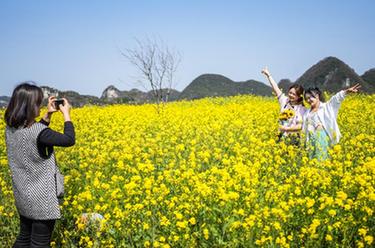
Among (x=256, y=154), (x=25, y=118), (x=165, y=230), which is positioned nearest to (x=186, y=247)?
(x=165, y=230)

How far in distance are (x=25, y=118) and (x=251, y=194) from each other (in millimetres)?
1827

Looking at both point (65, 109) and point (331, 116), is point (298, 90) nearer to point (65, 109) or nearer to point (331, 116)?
point (331, 116)

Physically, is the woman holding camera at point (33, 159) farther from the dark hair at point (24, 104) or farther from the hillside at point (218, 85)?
the hillside at point (218, 85)

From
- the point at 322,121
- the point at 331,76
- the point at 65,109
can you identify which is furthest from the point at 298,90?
the point at 331,76

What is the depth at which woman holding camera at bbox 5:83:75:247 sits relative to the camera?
2873mm

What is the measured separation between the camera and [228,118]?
10195mm

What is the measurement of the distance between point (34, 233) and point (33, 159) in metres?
0.55

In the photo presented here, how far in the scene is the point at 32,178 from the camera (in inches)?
119

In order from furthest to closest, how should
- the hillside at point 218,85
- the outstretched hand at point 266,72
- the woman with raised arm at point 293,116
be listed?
the hillside at point 218,85, the outstretched hand at point 266,72, the woman with raised arm at point 293,116

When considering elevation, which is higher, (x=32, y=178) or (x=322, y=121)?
(x=322, y=121)

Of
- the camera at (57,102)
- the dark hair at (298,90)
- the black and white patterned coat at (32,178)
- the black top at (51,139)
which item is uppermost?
the dark hair at (298,90)

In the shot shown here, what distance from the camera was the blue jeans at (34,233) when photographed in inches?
120

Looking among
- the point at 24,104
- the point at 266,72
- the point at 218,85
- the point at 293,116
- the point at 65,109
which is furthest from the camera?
the point at 218,85

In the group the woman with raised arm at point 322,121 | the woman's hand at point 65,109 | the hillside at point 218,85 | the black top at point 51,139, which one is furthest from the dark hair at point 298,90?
the hillside at point 218,85
